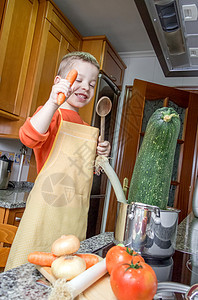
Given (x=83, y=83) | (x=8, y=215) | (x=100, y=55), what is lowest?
(x=8, y=215)

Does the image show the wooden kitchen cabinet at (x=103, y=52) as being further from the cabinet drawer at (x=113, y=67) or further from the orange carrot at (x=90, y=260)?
the orange carrot at (x=90, y=260)

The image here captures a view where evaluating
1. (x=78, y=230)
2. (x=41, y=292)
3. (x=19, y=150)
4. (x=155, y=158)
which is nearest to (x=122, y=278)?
(x=41, y=292)

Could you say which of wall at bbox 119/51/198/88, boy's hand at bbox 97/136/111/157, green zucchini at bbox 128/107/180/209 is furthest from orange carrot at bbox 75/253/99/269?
wall at bbox 119/51/198/88

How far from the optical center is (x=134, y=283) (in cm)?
31

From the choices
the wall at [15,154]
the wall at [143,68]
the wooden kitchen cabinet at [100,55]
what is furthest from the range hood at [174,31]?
the wall at [143,68]

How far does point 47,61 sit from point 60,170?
4.18 feet

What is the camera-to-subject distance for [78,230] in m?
0.83

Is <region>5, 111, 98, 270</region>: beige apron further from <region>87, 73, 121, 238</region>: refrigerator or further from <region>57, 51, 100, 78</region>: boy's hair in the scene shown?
<region>87, 73, 121, 238</region>: refrigerator

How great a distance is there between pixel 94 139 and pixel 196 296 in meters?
0.60

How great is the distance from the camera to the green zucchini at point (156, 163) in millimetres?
563

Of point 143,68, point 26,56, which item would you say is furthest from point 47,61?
point 143,68

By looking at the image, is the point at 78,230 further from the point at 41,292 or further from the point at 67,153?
the point at 41,292

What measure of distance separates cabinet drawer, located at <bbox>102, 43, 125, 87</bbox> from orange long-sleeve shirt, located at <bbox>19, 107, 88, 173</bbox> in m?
1.42

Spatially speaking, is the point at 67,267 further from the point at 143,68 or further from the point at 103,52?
the point at 143,68
